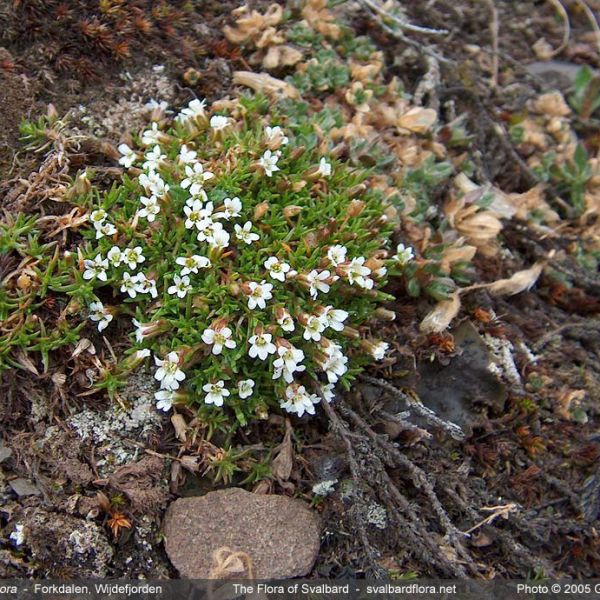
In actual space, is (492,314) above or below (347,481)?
above

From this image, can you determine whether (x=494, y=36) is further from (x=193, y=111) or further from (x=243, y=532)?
(x=243, y=532)

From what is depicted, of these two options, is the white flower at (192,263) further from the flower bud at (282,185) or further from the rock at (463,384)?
the rock at (463,384)

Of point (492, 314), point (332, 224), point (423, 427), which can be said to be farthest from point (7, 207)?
point (492, 314)

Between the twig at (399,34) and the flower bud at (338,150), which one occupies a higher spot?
the twig at (399,34)

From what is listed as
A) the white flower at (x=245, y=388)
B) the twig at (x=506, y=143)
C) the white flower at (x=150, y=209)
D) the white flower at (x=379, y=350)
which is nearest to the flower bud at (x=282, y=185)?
the white flower at (x=150, y=209)

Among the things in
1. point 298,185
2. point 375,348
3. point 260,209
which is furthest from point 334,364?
point 298,185

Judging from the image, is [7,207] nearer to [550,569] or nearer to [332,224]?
[332,224]
